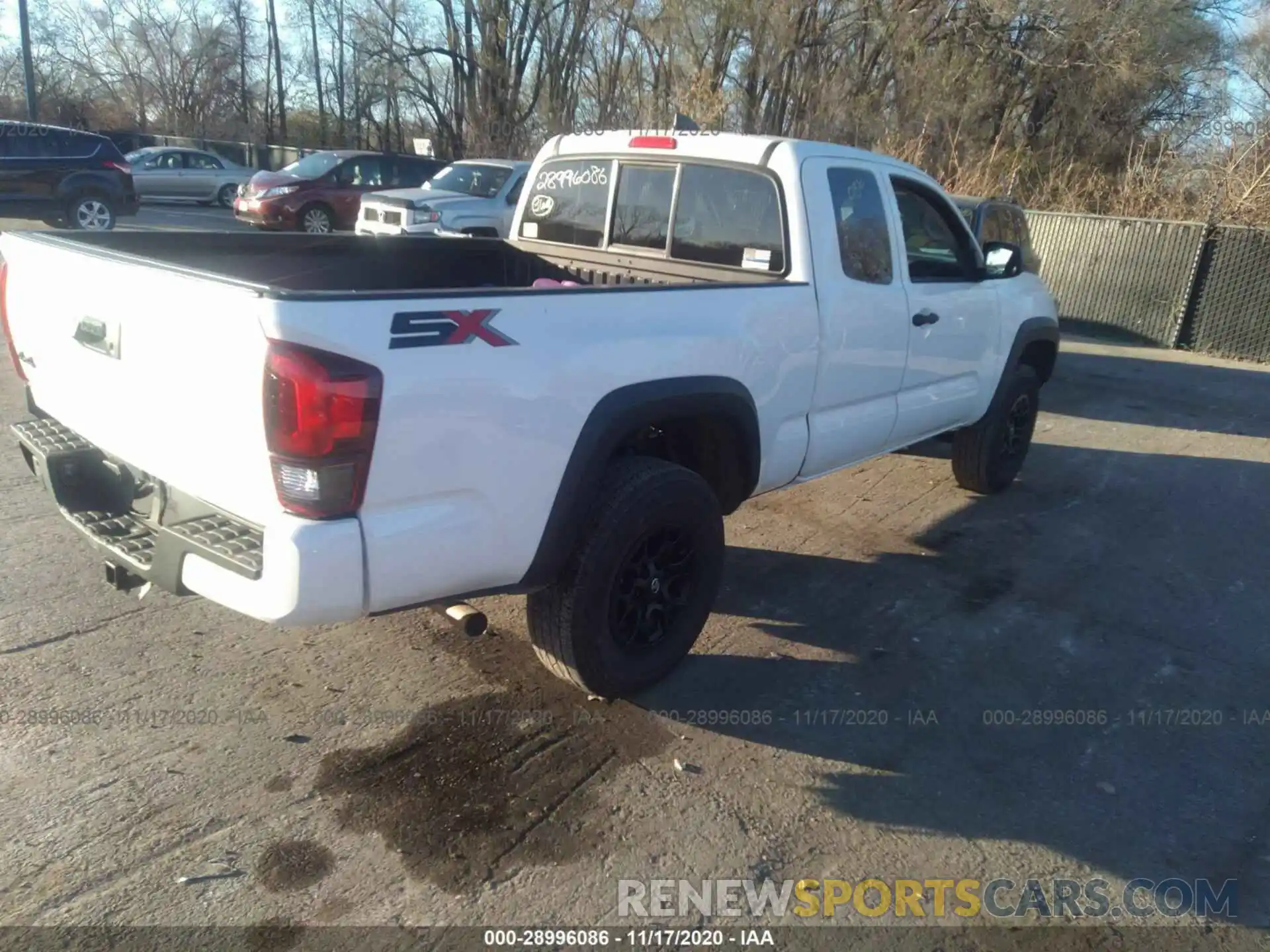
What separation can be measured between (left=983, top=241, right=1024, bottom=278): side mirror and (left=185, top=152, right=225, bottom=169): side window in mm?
22985

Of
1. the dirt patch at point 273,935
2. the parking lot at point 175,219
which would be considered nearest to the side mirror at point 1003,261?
the dirt patch at point 273,935

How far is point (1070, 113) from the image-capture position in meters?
21.0

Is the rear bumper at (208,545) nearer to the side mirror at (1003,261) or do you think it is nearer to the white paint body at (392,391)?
the white paint body at (392,391)

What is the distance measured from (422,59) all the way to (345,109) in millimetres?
9937

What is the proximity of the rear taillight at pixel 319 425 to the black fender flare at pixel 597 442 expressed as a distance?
27.7 inches

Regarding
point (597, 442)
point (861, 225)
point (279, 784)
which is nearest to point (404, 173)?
point (861, 225)

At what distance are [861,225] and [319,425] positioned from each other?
2904 mm

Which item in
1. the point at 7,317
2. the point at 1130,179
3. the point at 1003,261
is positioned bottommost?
the point at 7,317

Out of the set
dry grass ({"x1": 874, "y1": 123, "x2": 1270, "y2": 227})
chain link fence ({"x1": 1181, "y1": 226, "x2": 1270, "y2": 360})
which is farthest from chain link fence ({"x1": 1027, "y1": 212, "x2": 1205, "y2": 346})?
dry grass ({"x1": 874, "y1": 123, "x2": 1270, "y2": 227})

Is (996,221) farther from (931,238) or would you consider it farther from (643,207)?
(643,207)

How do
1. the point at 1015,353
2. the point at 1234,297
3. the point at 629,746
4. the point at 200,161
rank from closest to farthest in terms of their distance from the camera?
1. the point at 629,746
2. the point at 1015,353
3. the point at 1234,297
4. the point at 200,161

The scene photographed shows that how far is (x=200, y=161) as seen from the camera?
78.4ft

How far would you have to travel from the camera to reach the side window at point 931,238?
492 cm

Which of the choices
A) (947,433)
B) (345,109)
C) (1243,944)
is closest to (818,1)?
(947,433)
